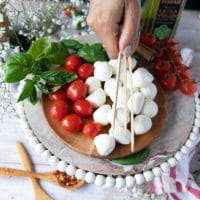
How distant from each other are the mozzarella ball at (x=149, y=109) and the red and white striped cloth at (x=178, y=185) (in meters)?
0.15

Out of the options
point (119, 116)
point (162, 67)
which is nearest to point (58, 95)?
point (119, 116)

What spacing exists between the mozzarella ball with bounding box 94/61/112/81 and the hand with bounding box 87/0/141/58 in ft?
0.38

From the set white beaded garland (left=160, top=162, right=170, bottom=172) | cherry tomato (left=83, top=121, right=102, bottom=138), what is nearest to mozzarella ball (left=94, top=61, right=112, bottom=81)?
cherry tomato (left=83, top=121, right=102, bottom=138)

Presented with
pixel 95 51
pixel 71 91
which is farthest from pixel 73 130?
pixel 95 51

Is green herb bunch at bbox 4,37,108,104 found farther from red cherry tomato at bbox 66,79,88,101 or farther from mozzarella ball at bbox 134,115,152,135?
mozzarella ball at bbox 134,115,152,135

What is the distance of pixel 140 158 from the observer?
712mm

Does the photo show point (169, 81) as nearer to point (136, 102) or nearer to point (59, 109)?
point (136, 102)

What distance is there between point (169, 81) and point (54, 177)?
321mm

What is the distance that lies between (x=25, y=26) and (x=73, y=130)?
1.18ft

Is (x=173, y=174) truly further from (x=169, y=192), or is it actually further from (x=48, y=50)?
(x=48, y=50)

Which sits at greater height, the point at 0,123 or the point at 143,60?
the point at 143,60

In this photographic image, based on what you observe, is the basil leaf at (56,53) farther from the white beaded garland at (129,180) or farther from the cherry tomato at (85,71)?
the white beaded garland at (129,180)

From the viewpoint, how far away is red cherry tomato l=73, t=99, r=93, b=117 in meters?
0.72

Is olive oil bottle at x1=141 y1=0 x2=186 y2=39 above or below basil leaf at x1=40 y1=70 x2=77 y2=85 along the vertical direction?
above
